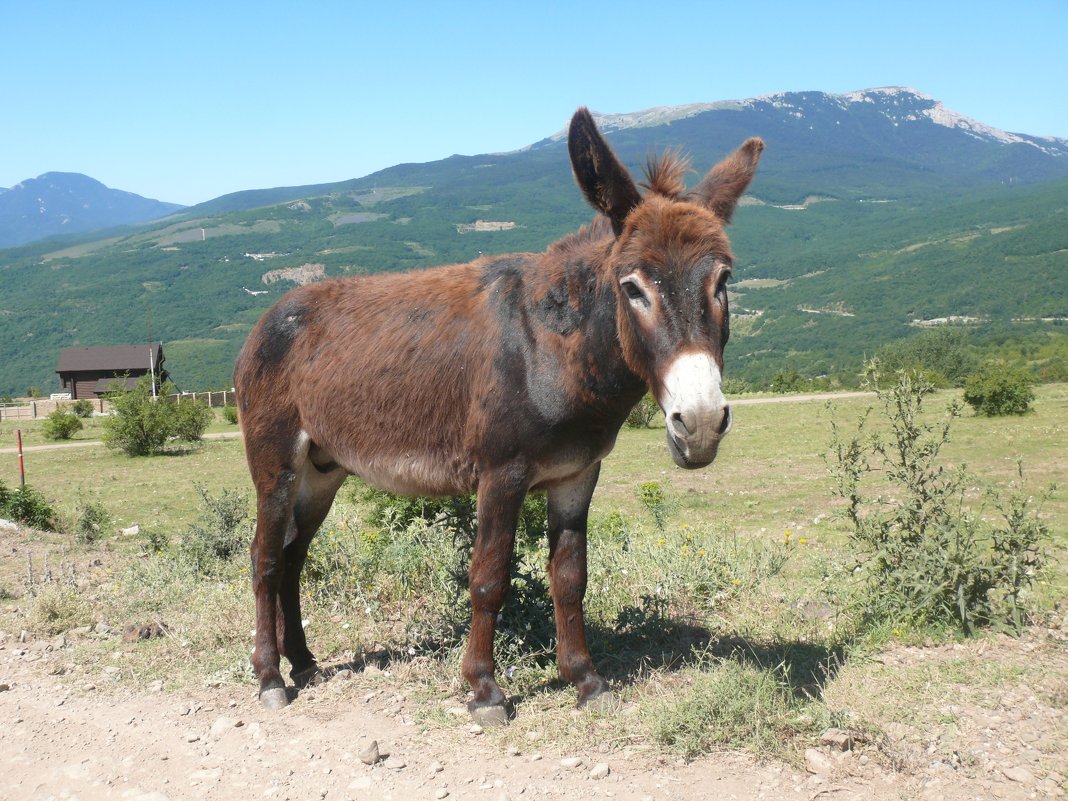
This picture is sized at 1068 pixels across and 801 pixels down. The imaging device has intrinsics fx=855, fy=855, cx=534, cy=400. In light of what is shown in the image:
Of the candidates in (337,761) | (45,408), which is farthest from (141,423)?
(45,408)

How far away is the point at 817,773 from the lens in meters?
3.99

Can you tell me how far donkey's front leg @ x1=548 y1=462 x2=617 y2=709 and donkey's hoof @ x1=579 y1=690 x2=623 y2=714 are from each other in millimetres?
87

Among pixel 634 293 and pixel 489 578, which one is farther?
pixel 489 578

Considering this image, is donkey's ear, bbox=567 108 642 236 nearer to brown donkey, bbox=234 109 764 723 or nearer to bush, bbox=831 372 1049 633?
brown donkey, bbox=234 109 764 723

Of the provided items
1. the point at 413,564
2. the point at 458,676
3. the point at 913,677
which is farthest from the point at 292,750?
the point at 913,677

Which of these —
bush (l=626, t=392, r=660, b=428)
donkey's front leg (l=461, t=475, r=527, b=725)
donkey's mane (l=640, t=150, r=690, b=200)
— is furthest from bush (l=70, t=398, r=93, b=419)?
donkey's mane (l=640, t=150, r=690, b=200)

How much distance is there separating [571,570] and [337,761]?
5.46ft

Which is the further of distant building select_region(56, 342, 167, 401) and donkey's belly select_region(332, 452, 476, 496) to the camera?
distant building select_region(56, 342, 167, 401)

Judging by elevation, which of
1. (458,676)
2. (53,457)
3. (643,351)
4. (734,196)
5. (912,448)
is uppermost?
(734,196)

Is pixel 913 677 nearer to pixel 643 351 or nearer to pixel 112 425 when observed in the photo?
pixel 643 351

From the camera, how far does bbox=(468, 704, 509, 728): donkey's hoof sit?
15.9ft

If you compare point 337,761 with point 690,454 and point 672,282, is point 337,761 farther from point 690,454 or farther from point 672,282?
point 672,282

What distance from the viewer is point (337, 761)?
4559mm

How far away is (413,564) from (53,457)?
28.3 m
